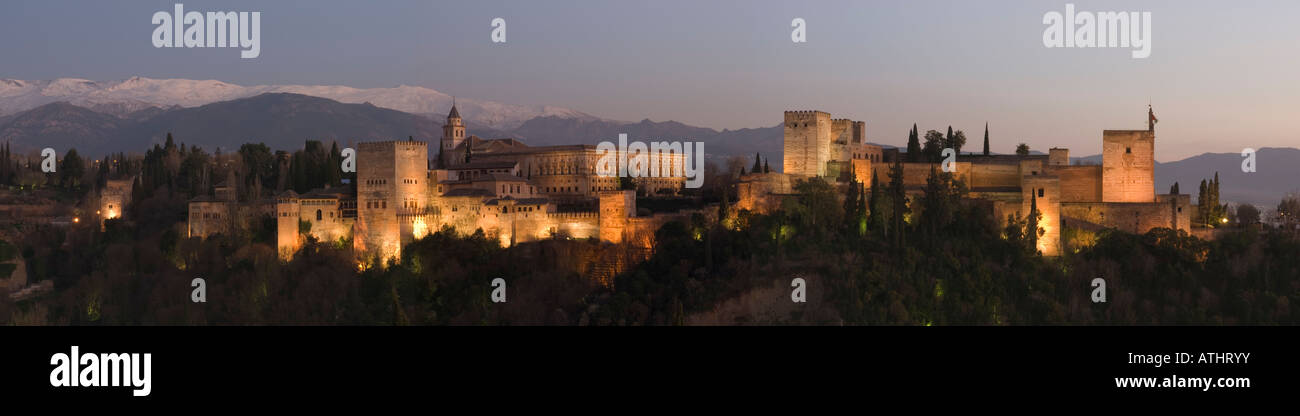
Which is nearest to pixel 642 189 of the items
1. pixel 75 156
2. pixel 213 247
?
pixel 213 247

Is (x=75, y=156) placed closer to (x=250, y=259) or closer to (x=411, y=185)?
(x=250, y=259)

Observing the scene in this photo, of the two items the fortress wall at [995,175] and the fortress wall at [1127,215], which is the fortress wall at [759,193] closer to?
the fortress wall at [995,175]

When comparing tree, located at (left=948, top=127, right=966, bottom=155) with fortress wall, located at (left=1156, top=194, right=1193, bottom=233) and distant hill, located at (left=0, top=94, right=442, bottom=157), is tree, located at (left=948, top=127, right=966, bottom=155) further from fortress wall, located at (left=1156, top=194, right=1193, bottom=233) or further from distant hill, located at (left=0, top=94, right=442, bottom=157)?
distant hill, located at (left=0, top=94, right=442, bottom=157)

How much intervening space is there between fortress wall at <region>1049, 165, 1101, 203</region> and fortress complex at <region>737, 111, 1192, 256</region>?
4cm

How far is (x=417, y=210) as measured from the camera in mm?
49781

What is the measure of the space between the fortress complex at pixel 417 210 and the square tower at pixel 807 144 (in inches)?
322

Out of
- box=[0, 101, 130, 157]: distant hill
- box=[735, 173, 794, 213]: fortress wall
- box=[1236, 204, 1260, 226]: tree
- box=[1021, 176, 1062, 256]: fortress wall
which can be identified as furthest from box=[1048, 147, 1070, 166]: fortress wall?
box=[0, 101, 130, 157]: distant hill

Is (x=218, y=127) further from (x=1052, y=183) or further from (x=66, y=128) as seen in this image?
(x=1052, y=183)

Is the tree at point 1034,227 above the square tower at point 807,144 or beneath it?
beneath

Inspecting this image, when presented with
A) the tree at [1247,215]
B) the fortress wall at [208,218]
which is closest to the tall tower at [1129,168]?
the tree at [1247,215]

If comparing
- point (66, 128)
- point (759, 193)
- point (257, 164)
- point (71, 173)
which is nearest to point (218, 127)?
point (66, 128)

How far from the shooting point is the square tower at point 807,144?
178 ft

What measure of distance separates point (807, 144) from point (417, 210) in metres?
19.6

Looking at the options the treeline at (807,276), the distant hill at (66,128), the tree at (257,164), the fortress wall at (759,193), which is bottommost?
the treeline at (807,276)
